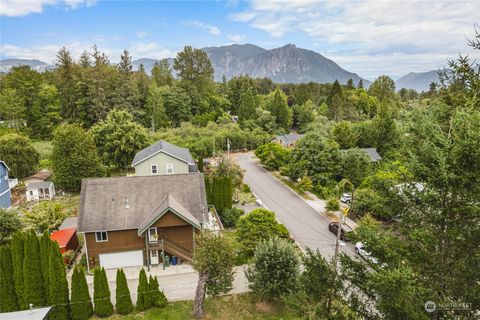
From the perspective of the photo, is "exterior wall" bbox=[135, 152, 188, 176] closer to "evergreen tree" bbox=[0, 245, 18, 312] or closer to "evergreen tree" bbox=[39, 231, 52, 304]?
"evergreen tree" bbox=[39, 231, 52, 304]

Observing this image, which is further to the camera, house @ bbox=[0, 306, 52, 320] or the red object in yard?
the red object in yard

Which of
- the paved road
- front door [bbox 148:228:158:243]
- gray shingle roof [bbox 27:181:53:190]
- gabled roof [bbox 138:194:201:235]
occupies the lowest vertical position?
the paved road

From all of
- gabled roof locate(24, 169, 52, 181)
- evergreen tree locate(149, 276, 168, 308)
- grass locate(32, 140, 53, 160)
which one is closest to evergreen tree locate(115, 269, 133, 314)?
evergreen tree locate(149, 276, 168, 308)

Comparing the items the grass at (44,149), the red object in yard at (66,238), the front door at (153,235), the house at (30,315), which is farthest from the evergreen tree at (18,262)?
the grass at (44,149)

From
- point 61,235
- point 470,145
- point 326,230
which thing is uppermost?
point 470,145

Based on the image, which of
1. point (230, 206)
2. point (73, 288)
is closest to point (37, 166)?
point (230, 206)

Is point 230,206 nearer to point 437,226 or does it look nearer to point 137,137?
point 137,137

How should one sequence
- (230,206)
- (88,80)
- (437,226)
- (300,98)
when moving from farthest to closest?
(300,98) → (88,80) → (230,206) → (437,226)

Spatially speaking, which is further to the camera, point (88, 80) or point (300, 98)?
point (300, 98)
